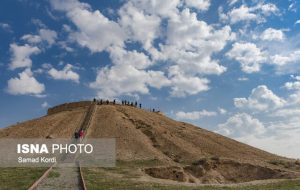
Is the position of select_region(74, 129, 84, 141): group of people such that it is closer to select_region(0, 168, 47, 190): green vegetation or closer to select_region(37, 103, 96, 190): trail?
select_region(37, 103, 96, 190): trail

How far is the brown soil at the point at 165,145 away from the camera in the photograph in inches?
1804

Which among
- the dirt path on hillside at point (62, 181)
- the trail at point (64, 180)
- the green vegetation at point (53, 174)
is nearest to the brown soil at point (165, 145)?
the trail at point (64, 180)

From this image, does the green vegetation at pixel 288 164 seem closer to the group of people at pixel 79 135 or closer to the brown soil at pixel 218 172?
the brown soil at pixel 218 172

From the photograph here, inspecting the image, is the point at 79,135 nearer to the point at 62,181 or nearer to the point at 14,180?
the point at 14,180

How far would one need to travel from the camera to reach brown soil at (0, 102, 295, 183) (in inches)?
1804

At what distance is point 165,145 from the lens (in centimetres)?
5400

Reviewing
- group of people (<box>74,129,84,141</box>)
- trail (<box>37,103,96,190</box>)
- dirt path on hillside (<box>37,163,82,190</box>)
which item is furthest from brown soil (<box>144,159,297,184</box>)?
group of people (<box>74,129,84,141</box>)

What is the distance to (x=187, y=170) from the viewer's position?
4534 centimetres

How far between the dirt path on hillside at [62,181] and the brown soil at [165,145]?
1267cm

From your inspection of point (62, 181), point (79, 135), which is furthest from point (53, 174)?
point (79, 135)

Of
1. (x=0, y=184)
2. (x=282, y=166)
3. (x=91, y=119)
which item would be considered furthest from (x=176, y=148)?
(x=0, y=184)

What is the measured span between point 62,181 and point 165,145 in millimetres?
28967

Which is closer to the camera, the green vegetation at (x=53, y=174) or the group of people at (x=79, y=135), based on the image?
the green vegetation at (x=53, y=174)

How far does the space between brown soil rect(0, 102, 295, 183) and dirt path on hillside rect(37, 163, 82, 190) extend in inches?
499
